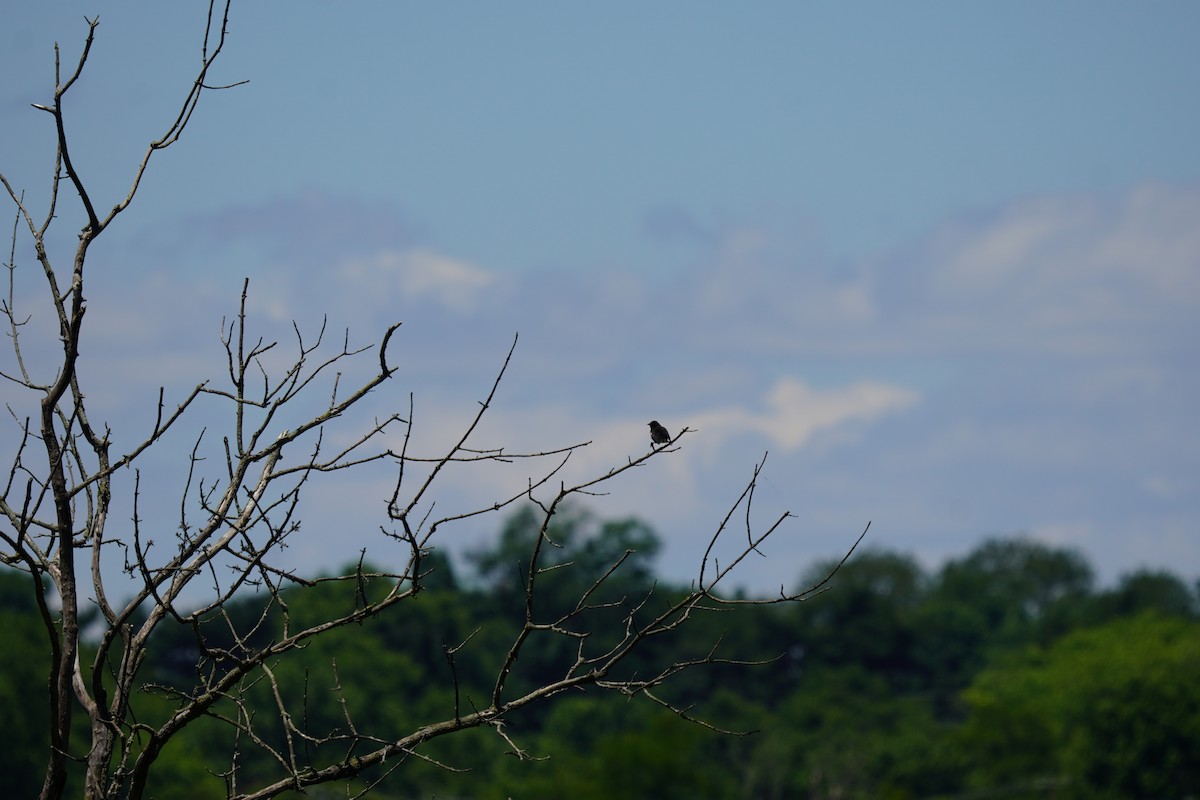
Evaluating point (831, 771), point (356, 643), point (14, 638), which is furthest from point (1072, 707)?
point (14, 638)

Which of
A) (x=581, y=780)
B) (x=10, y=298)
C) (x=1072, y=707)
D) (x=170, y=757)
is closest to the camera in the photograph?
(x=10, y=298)

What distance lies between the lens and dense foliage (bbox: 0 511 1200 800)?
75.3m

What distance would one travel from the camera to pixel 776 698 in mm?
108438

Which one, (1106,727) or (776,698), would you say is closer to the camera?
(1106,727)

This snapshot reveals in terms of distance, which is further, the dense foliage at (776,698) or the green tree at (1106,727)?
the green tree at (1106,727)

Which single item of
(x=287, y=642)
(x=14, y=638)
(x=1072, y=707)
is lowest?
(x=287, y=642)

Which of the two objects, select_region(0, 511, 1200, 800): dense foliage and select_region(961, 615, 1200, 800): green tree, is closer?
select_region(0, 511, 1200, 800): dense foliage

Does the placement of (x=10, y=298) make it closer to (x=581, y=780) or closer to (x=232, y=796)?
(x=232, y=796)

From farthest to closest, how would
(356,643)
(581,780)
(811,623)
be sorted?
1. (811,623)
2. (356,643)
3. (581,780)

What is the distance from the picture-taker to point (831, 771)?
88688 millimetres

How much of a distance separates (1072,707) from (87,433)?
85424mm

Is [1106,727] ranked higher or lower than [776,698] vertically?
lower

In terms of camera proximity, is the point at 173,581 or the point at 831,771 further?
the point at 831,771

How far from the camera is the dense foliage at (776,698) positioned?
75.3 m
